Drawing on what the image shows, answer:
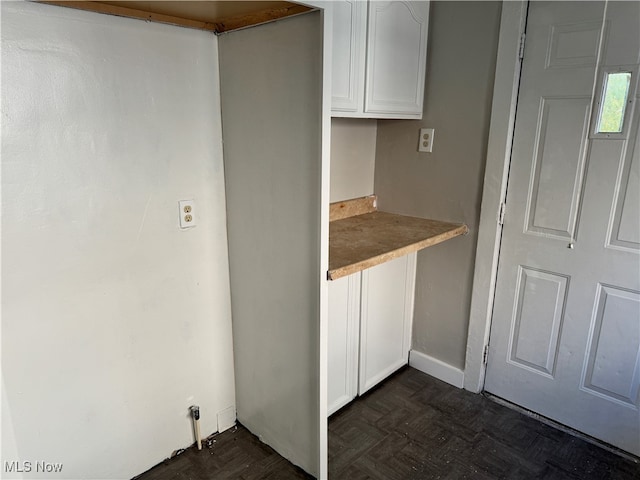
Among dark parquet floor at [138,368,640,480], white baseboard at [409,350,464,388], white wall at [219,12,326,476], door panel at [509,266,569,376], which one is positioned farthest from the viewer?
white baseboard at [409,350,464,388]

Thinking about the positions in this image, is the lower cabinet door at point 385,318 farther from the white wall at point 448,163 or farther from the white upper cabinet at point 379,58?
the white upper cabinet at point 379,58

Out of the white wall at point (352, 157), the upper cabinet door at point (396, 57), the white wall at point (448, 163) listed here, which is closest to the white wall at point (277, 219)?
the upper cabinet door at point (396, 57)

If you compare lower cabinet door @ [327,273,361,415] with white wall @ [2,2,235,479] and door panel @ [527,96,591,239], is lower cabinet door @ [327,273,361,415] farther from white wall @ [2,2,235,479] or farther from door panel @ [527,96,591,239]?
door panel @ [527,96,591,239]

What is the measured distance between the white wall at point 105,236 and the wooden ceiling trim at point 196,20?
3 cm

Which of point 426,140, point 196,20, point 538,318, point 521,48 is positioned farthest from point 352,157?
point 538,318

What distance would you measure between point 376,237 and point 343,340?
20.1 inches

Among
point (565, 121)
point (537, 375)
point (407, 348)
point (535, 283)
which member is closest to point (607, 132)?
point (565, 121)

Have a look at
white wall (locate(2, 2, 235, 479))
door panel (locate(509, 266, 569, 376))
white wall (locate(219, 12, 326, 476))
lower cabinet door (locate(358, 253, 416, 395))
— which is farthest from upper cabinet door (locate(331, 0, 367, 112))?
door panel (locate(509, 266, 569, 376))

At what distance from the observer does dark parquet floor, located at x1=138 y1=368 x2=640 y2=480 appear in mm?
1798

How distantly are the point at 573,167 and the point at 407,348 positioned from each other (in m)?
1.29

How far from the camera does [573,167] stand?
1858 millimetres

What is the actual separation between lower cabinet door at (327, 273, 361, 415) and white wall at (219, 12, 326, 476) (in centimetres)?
33

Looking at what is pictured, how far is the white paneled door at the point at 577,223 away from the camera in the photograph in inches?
68.2

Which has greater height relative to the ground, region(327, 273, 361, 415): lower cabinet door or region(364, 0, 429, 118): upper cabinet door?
region(364, 0, 429, 118): upper cabinet door
